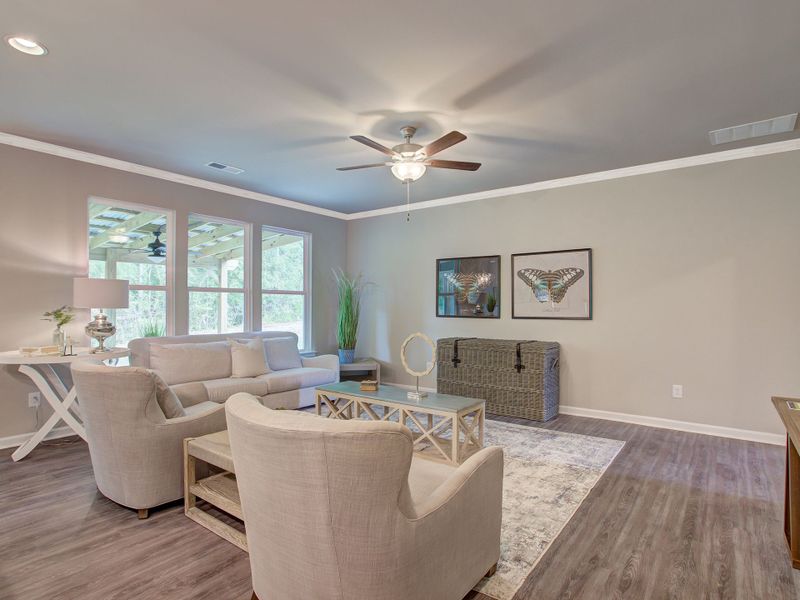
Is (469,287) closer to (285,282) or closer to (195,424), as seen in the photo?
(285,282)

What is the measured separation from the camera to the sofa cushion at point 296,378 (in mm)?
4672

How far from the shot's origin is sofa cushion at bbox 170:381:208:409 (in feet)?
12.6

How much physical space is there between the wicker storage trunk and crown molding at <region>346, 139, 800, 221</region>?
180cm

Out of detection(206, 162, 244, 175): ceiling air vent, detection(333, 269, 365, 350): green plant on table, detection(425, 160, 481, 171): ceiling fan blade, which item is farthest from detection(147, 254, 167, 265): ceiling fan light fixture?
detection(425, 160, 481, 171): ceiling fan blade

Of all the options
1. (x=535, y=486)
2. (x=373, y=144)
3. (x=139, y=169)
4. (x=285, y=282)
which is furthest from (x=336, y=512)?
(x=285, y=282)

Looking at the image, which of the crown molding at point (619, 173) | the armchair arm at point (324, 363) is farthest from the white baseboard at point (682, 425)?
the armchair arm at point (324, 363)

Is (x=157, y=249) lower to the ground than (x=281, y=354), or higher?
higher

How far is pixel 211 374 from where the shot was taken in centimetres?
449

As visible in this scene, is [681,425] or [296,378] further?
[296,378]

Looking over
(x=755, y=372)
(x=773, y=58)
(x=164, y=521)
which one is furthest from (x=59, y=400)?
(x=755, y=372)

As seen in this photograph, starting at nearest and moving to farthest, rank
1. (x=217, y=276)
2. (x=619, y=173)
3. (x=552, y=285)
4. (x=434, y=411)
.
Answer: (x=434, y=411)
(x=619, y=173)
(x=552, y=285)
(x=217, y=276)

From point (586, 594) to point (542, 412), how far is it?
280 centimetres

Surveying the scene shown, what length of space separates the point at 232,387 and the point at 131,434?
176 cm

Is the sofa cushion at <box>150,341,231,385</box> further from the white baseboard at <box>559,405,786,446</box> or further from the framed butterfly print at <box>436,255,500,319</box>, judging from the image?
the white baseboard at <box>559,405,786,446</box>
